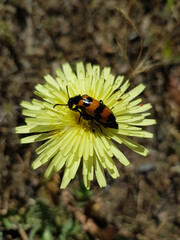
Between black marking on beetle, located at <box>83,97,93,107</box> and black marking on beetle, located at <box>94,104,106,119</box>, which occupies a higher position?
black marking on beetle, located at <box>83,97,93,107</box>

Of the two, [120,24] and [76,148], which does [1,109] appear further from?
[120,24]

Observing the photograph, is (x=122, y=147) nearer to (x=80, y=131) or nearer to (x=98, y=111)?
(x=80, y=131)

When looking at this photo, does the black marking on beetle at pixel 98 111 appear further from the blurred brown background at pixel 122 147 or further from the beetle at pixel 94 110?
the blurred brown background at pixel 122 147

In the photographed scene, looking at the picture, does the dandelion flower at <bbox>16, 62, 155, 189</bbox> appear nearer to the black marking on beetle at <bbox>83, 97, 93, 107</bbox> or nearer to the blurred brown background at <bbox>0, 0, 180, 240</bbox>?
the black marking on beetle at <bbox>83, 97, 93, 107</bbox>

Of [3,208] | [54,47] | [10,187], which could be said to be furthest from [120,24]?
[3,208]

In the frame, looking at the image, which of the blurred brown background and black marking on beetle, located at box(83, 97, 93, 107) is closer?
black marking on beetle, located at box(83, 97, 93, 107)

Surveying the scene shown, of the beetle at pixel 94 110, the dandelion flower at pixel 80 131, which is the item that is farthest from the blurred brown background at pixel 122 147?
the beetle at pixel 94 110

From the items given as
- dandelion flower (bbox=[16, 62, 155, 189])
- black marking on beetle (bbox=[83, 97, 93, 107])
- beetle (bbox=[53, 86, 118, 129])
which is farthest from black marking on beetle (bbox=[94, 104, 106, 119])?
dandelion flower (bbox=[16, 62, 155, 189])
